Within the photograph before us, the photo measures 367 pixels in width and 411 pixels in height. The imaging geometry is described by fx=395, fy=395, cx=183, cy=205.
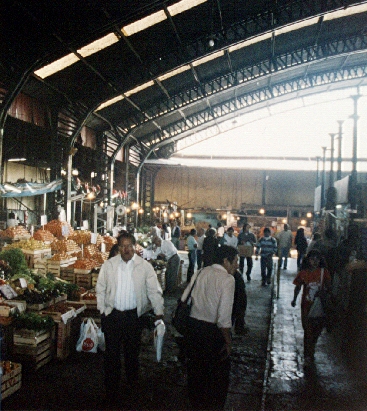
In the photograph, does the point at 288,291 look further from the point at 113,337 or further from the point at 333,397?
the point at 113,337

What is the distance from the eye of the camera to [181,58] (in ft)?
48.4

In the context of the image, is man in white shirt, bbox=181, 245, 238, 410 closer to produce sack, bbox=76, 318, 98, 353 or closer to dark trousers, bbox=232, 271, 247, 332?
dark trousers, bbox=232, 271, 247, 332

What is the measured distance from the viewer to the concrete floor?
14.9ft

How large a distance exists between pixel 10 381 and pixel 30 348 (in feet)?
2.59

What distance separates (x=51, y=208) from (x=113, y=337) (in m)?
12.3

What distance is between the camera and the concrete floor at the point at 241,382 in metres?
4.53

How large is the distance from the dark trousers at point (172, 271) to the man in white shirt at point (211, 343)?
737 centimetres

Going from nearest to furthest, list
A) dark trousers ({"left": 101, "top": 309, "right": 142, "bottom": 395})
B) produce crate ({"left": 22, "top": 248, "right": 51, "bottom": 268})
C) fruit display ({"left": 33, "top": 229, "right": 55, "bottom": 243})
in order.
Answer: dark trousers ({"left": 101, "top": 309, "right": 142, "bottom": 395}) < produce crate ({"left": 22, "top": 248, "right": 51, "bottom": 268}) < fruit display ({"left": 33, "top": 229, "right": 55, "bottom": 243})

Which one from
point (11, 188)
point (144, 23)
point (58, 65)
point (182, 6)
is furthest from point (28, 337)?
point (182, 6)

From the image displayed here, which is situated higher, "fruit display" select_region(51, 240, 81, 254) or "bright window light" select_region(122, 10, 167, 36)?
"bright window light" select_region(122, 10, 167, 36)

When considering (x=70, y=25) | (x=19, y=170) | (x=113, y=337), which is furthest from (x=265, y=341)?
(x=19, y=170)

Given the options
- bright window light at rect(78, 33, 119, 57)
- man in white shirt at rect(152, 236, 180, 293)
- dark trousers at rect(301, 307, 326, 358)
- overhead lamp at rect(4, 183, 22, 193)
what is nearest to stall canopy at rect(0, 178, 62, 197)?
overhead lamp at rect(4, 183, 22, 193)

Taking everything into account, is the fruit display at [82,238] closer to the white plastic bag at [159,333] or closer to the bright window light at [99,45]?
the bright window light at [99,45]

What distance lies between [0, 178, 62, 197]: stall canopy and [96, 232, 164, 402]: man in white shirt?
746cm
